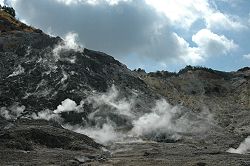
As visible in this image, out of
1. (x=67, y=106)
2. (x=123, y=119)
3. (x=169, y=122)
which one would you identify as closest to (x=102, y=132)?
(x=123, y=119)

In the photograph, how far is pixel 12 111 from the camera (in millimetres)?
56219

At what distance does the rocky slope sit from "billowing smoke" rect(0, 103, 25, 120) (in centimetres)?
12

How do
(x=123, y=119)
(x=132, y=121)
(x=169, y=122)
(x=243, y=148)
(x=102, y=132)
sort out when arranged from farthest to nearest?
(x=169, y=122), (x=123, y=119), (x=132, y=121), (x=102, y=132), (x=243, y=148)

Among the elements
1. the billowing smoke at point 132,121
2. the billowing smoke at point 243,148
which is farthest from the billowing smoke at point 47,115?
the billowing smoke at point 243,148

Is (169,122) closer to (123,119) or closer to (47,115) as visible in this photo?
(123,119)

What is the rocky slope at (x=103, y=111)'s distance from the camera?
40.9m

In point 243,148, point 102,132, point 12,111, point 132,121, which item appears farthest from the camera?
point 132,121

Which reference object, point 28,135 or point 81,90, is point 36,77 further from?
point 28,135

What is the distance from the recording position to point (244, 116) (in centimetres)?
6266

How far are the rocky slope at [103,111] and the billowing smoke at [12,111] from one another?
0.12 metres

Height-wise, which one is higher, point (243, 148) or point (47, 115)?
point (47, 115)

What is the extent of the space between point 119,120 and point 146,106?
6.87 meters

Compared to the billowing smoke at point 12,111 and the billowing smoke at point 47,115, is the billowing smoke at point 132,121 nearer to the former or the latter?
the billowing smoke at point 47,115

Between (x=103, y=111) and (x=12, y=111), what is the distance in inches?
435
